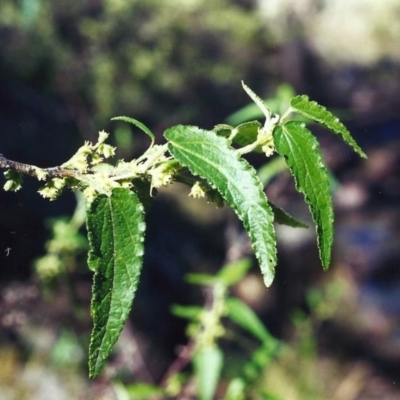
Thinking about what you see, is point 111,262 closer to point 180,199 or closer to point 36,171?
point 36,171

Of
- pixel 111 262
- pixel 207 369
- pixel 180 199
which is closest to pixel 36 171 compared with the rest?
pixel 111 262

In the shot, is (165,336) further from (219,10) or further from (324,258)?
(219,10)

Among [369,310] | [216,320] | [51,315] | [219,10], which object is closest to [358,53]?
[219,10]

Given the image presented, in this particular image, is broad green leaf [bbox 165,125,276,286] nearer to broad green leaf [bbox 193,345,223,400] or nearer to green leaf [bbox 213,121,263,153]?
green leaf [bbox 213,121,263,153]

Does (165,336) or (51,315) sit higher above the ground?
(51,315)

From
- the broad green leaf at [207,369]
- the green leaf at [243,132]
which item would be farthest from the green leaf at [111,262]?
the broad green leaf at [207,369]

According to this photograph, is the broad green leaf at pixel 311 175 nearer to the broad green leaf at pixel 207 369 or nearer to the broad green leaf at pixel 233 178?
the broad green leaf at pixel 233 178
